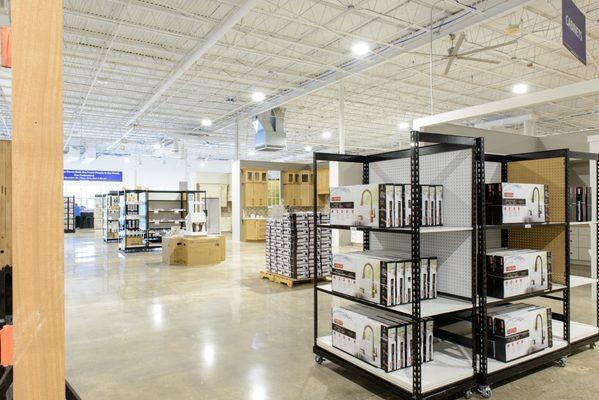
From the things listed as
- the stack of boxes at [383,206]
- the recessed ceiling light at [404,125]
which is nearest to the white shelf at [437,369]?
the stack of boxes at [383,206]

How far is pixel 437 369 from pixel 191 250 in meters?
7.46

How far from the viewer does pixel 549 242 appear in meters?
3.78

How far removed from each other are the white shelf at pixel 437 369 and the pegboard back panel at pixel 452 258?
53cm

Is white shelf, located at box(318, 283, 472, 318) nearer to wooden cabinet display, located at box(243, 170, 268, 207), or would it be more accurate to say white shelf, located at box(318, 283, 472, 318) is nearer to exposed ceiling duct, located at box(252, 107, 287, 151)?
exposed ceiling duct, located at box(252, 107, 287, 151)

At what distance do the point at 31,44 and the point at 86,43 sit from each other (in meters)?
9.45

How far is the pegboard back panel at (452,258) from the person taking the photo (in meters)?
3.07

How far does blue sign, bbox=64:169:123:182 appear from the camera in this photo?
75.0ft

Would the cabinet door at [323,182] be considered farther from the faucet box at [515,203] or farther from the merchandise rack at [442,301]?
the merchandise rack at [442,301]

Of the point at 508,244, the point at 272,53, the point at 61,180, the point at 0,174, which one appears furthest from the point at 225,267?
the point at 61,180

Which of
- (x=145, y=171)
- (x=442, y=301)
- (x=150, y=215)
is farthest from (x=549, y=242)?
(x=145, y=171)

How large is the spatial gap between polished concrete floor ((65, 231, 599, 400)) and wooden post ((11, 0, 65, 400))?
2.25m

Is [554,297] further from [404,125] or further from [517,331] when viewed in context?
[404,125]

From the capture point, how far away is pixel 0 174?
2002 mm

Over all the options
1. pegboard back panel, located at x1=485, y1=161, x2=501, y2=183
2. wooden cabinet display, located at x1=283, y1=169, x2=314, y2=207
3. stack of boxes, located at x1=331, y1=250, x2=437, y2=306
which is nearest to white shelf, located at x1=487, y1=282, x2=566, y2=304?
stack of boxes, located at x1=331, y1=250, x2=437, y2=306
